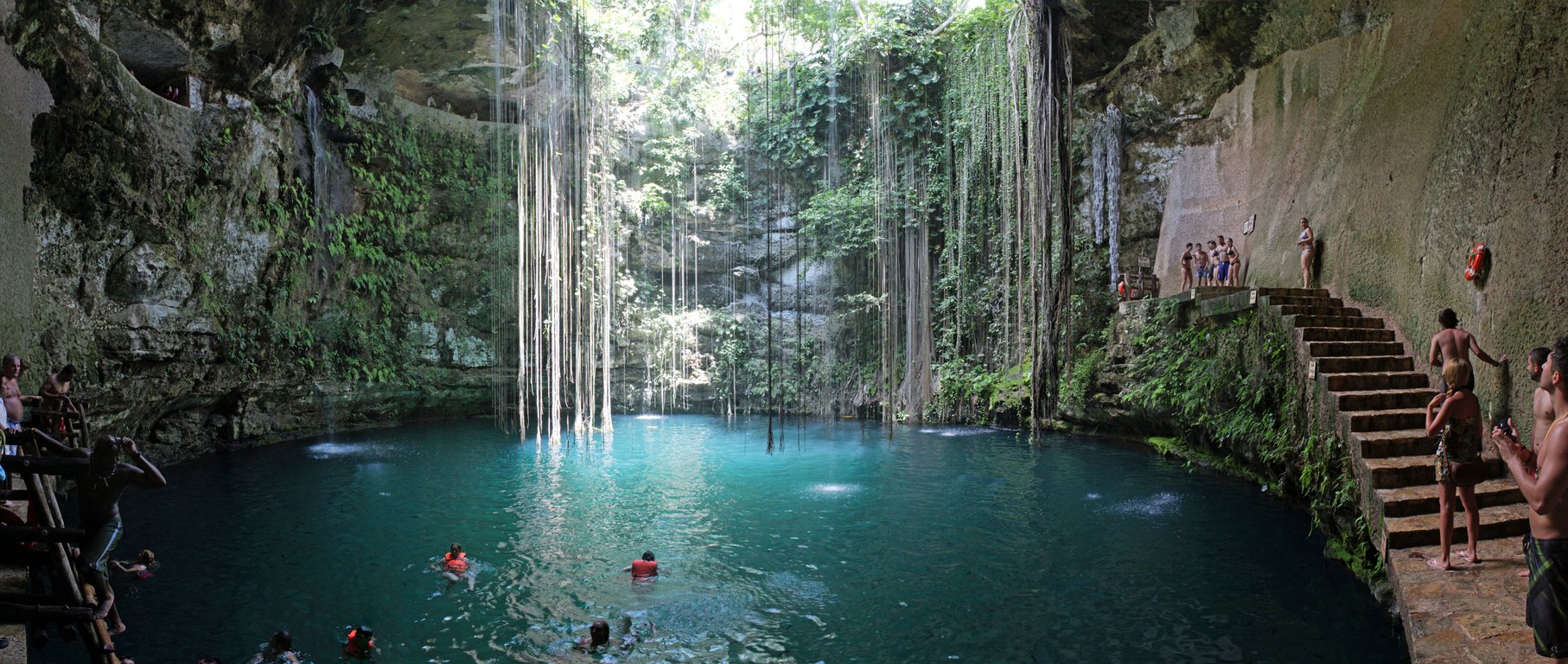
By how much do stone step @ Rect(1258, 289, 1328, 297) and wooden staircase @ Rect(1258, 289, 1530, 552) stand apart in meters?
0.03

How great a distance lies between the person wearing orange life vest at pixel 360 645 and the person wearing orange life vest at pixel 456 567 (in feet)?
4.59

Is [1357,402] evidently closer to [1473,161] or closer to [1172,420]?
[1473,161]

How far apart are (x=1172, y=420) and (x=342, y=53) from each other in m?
14.5

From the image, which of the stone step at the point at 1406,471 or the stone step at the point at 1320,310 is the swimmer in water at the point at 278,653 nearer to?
the stone step at the point at 1406,471

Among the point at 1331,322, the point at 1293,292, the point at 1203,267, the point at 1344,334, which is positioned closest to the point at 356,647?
the point at 1344,334

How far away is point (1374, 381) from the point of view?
650 cm

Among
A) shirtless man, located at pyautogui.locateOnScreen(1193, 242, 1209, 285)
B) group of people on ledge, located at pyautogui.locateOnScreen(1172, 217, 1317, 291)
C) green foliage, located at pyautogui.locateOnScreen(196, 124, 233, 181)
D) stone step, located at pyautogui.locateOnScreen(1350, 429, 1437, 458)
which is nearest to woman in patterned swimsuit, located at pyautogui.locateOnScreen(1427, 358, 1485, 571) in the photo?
stone step, located at pyautogui.locateOnScreen(1350, 429, 1437, 458)

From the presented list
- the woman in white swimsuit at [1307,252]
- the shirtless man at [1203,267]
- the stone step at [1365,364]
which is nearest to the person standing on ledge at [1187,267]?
the shirtless man at [1203,267]

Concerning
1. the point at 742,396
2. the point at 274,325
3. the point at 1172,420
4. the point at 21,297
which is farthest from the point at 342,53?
the point at 1172,420

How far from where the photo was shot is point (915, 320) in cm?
1680

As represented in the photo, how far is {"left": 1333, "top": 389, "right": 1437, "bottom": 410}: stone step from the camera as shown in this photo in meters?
6.25

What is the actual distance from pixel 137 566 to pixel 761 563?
4930 millimetres

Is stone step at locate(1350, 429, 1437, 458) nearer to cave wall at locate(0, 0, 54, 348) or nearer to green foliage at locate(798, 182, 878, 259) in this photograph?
cave wall at locate(0, 0, 54, 348)

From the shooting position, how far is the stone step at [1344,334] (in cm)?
705
